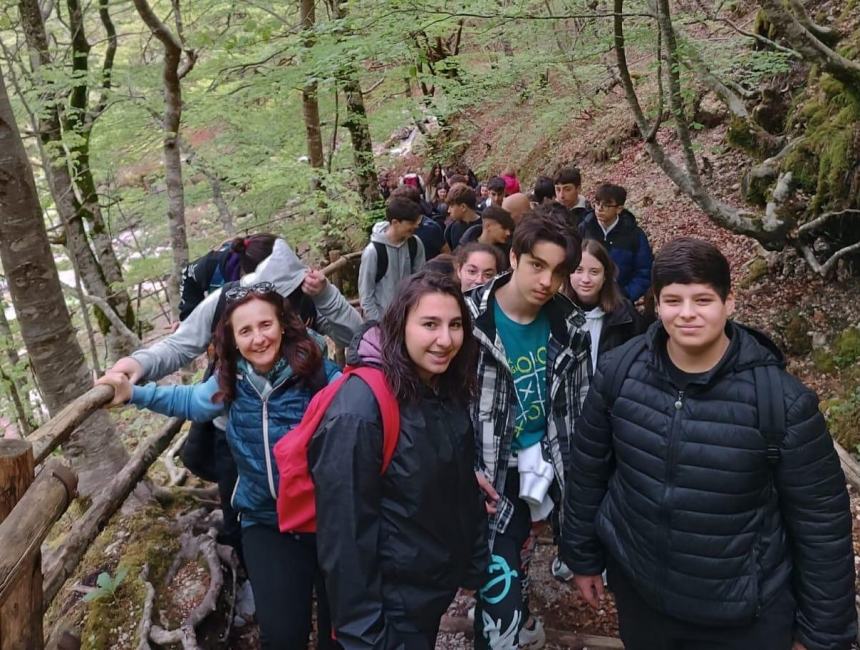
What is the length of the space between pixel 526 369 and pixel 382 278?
2436 millimetres

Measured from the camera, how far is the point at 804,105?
6.37 meters

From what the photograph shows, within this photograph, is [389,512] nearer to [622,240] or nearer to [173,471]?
[173,471]

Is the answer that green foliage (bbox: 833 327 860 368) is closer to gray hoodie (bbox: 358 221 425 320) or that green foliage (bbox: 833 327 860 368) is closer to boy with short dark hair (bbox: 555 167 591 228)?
boy with short dark hair (bbox: 555 167 591 228)

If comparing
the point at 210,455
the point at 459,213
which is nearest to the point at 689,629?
the point at 210,455

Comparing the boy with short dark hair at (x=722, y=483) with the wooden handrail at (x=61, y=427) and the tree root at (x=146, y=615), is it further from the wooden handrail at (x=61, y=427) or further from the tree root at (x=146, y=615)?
the tree root at (x=146, y=615)

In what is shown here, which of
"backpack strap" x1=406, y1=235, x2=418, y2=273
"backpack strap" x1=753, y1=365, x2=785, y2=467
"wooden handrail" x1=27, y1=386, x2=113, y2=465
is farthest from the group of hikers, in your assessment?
"backpack strap" x1=406, y1=235, x2=418, y2=273

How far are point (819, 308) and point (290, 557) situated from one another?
5681mm

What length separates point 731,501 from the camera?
1926mm

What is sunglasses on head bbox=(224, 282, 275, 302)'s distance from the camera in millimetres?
2601

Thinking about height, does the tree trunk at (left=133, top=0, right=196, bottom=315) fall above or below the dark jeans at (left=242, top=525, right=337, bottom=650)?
above

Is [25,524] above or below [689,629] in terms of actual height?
above

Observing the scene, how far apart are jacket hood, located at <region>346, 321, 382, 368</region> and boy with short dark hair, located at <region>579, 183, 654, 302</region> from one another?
11.1 feet

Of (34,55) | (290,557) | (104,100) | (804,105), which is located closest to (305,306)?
(290,557)

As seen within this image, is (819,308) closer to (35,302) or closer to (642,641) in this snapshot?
(642,641)
